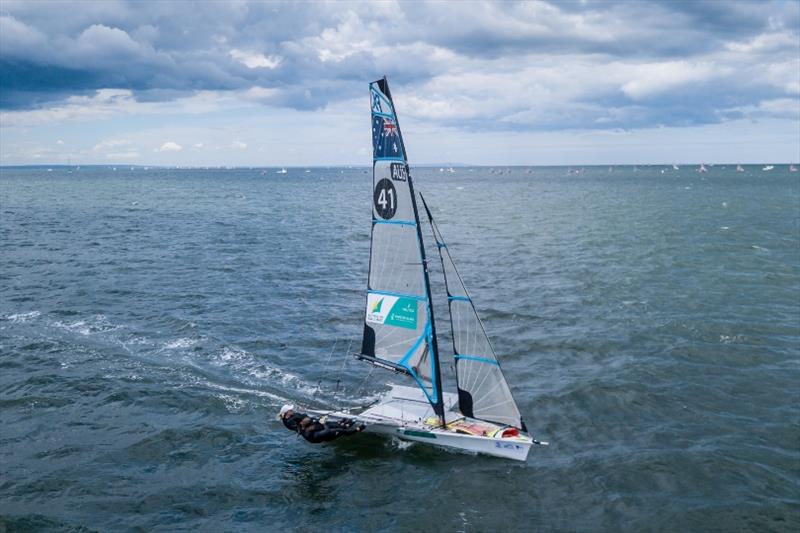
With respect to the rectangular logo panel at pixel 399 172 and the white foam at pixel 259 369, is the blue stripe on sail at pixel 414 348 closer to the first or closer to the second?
the rectangular logo panel at pixel 399 172

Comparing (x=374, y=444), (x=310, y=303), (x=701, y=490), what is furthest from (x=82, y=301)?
(x=701, y=490)

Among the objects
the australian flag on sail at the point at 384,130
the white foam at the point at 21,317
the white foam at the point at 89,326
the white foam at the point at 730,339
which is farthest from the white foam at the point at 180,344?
the white foam at the point at 730,339

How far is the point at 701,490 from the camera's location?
25.1 metres

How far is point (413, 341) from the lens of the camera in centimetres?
2830

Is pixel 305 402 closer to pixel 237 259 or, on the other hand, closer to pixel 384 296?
pixel 384 296

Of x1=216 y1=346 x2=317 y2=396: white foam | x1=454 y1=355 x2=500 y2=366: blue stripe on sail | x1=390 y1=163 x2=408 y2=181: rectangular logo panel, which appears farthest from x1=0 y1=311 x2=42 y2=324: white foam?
x1=454 y1=355 x2=500 y2=366: blue stripe on sail

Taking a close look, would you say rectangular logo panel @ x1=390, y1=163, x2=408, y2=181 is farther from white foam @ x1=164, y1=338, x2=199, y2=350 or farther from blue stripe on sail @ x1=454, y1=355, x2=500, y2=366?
white foam @ x1=164, y1=338, x2=199, y2=350

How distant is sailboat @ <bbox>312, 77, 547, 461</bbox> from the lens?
86.0 ft

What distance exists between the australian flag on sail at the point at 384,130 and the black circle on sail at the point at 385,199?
1155mm

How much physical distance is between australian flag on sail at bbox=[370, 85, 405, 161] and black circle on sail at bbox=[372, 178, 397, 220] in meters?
1.15

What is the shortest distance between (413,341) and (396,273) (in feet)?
10.4

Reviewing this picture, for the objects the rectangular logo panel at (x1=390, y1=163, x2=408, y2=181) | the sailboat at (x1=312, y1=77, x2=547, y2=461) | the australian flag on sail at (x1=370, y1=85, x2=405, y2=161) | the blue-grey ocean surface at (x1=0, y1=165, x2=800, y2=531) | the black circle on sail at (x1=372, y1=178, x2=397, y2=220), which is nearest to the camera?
the blue-grey ocean surface at (x1=0, y1=165, x2=800, y2=531)

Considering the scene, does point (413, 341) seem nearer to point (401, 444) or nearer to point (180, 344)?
point (401, 444)

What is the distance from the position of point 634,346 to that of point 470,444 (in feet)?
59.6
